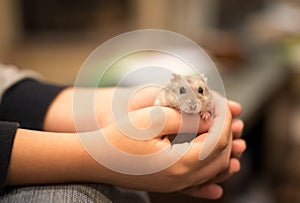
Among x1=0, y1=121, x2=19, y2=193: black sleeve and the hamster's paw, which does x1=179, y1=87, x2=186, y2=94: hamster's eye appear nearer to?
the hamster's paw

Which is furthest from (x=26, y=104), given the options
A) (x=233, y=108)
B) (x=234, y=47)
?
(x=234, y=47)

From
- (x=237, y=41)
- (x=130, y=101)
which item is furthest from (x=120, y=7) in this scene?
(x=130, y=101)

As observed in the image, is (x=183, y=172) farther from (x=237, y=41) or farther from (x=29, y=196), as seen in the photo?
(x=237, y=41)

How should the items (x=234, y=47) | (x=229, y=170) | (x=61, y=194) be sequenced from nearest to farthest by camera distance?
(x=61, y=194), (x=229, y=170), (x=234, y=47)

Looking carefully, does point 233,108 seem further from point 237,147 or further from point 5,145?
point 5,145

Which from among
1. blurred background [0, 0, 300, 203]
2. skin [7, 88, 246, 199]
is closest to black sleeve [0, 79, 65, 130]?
skin [7, 88, 246, 199]
